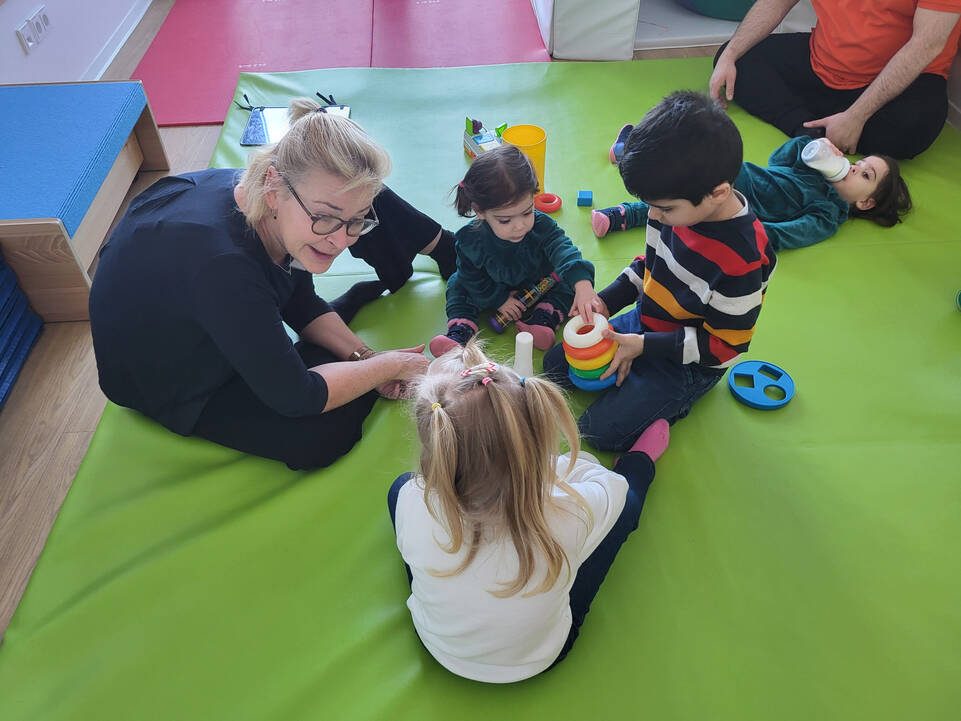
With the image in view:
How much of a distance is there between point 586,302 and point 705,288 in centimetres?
33

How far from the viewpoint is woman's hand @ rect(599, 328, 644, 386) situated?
1622 millimetres

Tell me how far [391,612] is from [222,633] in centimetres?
33

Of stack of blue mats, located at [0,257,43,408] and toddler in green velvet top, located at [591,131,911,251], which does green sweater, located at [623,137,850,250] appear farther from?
stack of blue mats, located at [0,257,43,408]

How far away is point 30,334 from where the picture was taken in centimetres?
212

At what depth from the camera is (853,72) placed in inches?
102

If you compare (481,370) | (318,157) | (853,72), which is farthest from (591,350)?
(853,72)

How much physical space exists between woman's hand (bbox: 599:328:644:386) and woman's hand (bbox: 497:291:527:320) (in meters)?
0.36

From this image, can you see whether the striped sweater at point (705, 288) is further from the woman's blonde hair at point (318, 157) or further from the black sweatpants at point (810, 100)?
the black sweatpants at point (810, 100)

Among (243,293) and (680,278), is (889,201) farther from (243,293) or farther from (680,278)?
(243,293)

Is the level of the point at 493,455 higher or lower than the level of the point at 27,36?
higher

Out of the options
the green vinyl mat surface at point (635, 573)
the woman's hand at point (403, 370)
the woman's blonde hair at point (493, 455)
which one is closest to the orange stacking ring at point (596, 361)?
the green vinyl mat surface at point (635, 573)

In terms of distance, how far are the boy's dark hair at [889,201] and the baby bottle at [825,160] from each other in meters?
0.14

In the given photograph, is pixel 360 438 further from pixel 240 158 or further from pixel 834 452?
pixel 240 158

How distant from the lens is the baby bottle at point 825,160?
218 centimetres
